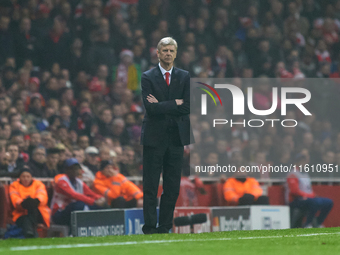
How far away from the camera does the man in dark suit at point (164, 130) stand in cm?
529

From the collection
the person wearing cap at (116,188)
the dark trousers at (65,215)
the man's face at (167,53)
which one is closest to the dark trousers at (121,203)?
the person wearing cap at (116,188)

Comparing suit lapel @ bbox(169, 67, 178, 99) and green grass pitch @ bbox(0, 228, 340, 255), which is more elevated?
suit lapel @ bbox(169, 67, 178, 99)

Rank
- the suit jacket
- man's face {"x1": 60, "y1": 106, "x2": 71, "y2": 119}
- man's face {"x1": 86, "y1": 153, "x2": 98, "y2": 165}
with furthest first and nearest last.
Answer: man's face {"x1": 60, "y1": 106, "x2": 71, "y2": 119} → man's face {"x1": 86, "y1": 153, "x2": 98, "y2": 165} → the suit jacket

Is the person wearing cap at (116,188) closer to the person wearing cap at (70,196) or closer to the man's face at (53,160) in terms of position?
the person wearing cap at (70,196)

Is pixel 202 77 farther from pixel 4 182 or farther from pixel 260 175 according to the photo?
pixel 4 182

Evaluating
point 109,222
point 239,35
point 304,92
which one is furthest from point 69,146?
point 239,35

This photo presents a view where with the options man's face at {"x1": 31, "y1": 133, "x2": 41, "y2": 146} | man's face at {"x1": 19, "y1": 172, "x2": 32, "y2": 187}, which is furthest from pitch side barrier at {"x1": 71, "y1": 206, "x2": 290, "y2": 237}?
man's face at {"x1": 31, "y1": 133, "x2": 41, "y2": 146}

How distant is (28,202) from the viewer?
24.0ft

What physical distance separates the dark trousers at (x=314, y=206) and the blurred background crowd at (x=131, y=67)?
68cm

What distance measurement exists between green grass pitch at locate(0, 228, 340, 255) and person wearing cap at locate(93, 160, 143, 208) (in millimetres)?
3143

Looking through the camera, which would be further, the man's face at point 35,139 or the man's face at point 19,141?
the man's face at point 35,139

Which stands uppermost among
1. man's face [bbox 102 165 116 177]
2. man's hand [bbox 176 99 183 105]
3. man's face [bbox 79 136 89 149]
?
man's hand [bbox 176 99 183 105]

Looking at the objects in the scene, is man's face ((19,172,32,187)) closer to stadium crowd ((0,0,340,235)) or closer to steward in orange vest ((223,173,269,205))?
stadium crowd ((0,0,340,235))

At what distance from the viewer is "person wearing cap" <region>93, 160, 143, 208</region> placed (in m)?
→ 8.14
